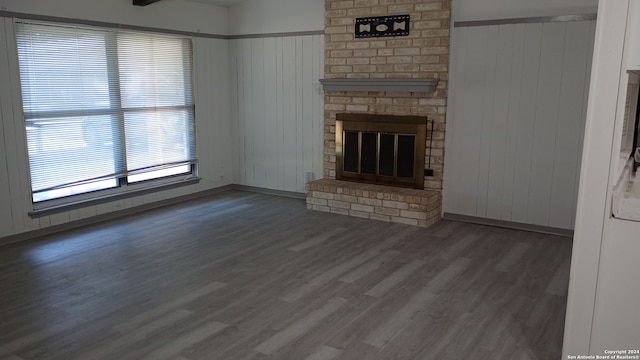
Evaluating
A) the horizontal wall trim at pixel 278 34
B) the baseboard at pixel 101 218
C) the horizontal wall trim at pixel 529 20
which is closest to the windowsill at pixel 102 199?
the baseboard at pixel 101 218

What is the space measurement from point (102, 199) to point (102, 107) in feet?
3.42

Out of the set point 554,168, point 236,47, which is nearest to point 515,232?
point 554,168

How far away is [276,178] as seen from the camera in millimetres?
7340

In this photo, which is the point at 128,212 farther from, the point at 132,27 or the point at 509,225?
the point at 509,225

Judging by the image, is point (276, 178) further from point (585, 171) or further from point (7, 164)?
point (585, 171)

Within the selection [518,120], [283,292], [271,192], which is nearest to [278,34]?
[271,192]

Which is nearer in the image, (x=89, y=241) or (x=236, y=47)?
(x=89, y=241)

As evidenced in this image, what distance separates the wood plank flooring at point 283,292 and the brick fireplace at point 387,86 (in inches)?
12.6

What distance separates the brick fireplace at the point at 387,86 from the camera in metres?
5.71

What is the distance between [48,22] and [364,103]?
11.6 feet

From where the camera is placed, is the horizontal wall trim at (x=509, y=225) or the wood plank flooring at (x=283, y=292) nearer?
the wood plank flooring at (x=283, y=292)

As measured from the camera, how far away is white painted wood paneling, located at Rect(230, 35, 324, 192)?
22.4 feet

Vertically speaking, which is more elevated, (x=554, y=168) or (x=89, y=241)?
(x=554, y=168)

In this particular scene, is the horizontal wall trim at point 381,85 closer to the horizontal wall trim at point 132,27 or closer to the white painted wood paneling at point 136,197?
the horizontal wall trim at point 132,27
